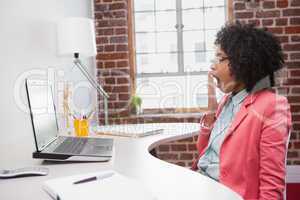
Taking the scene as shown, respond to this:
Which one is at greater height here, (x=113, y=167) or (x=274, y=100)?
(x=274, y=100)

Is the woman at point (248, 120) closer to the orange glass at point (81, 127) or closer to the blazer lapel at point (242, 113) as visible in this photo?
the blazer lapel at point (242, 113)

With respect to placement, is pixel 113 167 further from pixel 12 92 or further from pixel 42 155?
pixel 12 92

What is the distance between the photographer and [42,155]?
1333 millimetres

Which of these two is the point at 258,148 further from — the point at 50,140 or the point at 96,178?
the point at 50,140

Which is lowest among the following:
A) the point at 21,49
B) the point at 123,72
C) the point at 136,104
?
the point at 136,104

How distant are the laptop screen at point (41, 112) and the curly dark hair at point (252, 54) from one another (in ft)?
2.76

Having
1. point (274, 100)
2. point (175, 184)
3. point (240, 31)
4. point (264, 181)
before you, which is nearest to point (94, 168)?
point (175, 184)

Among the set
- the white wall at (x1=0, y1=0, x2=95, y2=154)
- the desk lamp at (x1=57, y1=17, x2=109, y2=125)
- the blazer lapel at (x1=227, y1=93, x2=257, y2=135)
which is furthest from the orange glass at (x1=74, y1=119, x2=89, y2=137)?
the blazer lapel at (x1=227, y1=93, x2=257, y2=135)

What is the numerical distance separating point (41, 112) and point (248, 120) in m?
0.86

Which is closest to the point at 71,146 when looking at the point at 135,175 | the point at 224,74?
the point at 135,175

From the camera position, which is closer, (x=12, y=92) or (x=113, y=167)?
(x=113, y=167)

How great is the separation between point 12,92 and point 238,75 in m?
1.23

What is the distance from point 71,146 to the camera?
154cm

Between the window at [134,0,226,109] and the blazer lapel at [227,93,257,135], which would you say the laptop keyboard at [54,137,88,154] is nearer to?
the blazer lapel at [227,93,257,135]
